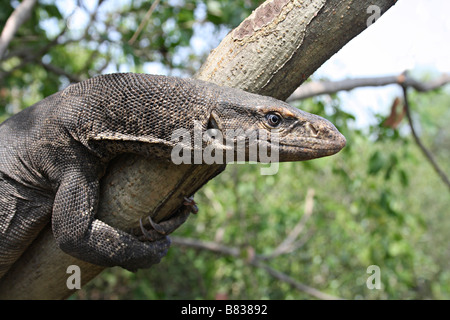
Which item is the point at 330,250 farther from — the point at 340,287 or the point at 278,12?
the point at 278,12

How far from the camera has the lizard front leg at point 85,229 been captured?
75.6 inches

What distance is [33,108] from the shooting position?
7.18 ft

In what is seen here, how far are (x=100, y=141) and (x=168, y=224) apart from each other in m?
0.52

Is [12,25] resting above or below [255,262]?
above

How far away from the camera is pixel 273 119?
1791mm

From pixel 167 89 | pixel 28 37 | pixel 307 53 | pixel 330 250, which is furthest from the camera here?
pixel 330 250

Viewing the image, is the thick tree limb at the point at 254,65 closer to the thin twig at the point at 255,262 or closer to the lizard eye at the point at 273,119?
the lizard eye at the point at 273,119

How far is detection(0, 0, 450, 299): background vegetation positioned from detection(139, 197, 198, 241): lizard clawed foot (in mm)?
2015

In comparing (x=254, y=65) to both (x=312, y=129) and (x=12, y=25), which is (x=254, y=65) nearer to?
(x=312, y=129)

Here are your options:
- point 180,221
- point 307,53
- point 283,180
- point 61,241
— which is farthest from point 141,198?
point 283,180

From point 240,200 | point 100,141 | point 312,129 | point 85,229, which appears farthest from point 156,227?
point 240,200

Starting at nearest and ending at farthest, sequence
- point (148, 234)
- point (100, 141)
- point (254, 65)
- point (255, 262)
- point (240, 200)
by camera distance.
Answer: point (254, 65)
point (100, 141)
point (148, 234)
point (255, 262)
point (240, 200)

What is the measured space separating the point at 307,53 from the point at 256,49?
0.72 feet

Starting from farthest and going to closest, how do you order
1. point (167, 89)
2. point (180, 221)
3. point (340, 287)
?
point (340, 287) < point (180, 221) < point (167, 89)
